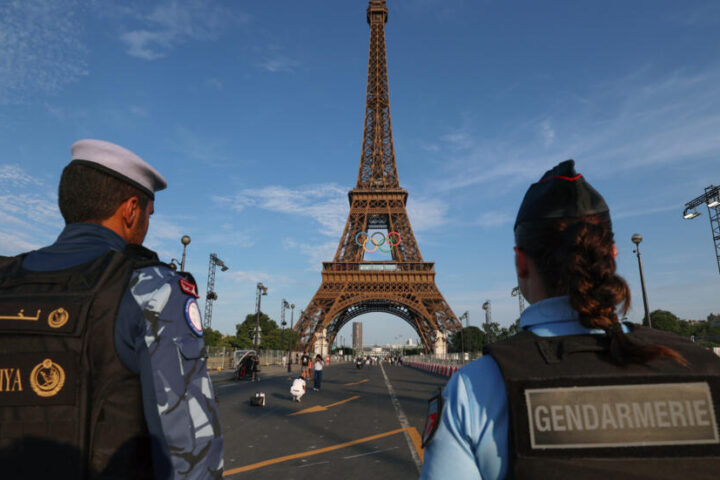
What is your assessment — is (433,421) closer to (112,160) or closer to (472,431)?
(472,431)

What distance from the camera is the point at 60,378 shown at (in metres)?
1.56

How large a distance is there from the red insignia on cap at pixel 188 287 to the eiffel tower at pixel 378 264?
158 feet

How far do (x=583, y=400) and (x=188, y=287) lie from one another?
4.60ft

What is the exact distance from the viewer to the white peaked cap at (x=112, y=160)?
73.4 inches

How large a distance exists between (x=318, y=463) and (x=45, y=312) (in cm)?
596

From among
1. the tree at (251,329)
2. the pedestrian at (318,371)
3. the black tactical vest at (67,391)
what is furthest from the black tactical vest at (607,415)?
the tree at (251,329)

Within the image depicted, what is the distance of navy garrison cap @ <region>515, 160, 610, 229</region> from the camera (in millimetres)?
1562

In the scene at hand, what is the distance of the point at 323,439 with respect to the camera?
8578 mm

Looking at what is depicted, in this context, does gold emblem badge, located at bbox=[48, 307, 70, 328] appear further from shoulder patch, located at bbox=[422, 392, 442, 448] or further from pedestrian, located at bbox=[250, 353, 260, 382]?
pedestrian, located at bbox=[250, 353, 260, 382]

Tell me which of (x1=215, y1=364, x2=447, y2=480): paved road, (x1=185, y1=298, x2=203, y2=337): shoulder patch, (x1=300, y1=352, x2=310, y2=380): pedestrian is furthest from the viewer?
(x1=300, y1=352, x2=310, y2=380): pedestrian

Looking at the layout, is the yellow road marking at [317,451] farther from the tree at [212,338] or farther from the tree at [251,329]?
the tree at [251,329]

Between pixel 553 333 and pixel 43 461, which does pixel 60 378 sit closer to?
→ pixel 43 461

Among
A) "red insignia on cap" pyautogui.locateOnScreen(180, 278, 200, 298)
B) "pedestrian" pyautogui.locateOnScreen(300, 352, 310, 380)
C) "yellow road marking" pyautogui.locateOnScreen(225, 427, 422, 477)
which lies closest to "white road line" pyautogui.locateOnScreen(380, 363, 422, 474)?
"yellow road marking" pyautogui.locateOnScreen(225, 427, 422, 477)

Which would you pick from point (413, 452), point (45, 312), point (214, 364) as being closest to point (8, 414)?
point (45, 312)
